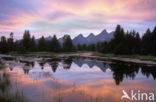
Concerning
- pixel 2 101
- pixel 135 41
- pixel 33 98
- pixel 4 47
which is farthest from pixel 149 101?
pixel 4 47

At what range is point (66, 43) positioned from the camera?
10100 centimetres

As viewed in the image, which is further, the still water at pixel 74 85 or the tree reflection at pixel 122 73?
the tree reflection at pixel 122 73

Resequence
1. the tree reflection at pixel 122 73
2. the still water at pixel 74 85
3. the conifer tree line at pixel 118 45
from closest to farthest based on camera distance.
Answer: the still water at pixel 74 85 < the tree reflection at pixel 122 73 < the conifer tree line at pixel 118 45

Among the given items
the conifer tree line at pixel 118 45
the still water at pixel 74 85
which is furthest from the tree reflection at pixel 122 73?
the conifer tree line at pixel 118 45

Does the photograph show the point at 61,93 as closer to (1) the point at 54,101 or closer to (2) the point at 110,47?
(1) the point at 54,101

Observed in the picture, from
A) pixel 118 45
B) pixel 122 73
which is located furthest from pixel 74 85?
pixel 118 45

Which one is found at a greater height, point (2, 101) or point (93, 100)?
point (2, 101)

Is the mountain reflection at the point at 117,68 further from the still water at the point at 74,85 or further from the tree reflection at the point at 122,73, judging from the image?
the still water at the point at 74,85

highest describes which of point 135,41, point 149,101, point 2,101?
point 135,41

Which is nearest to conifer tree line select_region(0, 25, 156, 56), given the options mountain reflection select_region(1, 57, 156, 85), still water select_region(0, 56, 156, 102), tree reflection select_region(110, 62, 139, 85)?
mountain reflection select_region(1, 57, 156, 85)

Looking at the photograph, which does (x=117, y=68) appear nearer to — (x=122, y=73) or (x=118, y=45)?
(x=122, y=73)

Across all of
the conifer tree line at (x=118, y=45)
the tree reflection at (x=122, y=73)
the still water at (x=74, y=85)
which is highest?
the conifer tree line at (x=118, y=45)

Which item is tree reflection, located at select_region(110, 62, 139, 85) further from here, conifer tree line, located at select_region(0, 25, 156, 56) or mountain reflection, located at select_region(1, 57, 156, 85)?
conifer tree line, located at select_region(0, 25, 156, 56)

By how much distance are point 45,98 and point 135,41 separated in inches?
2588
